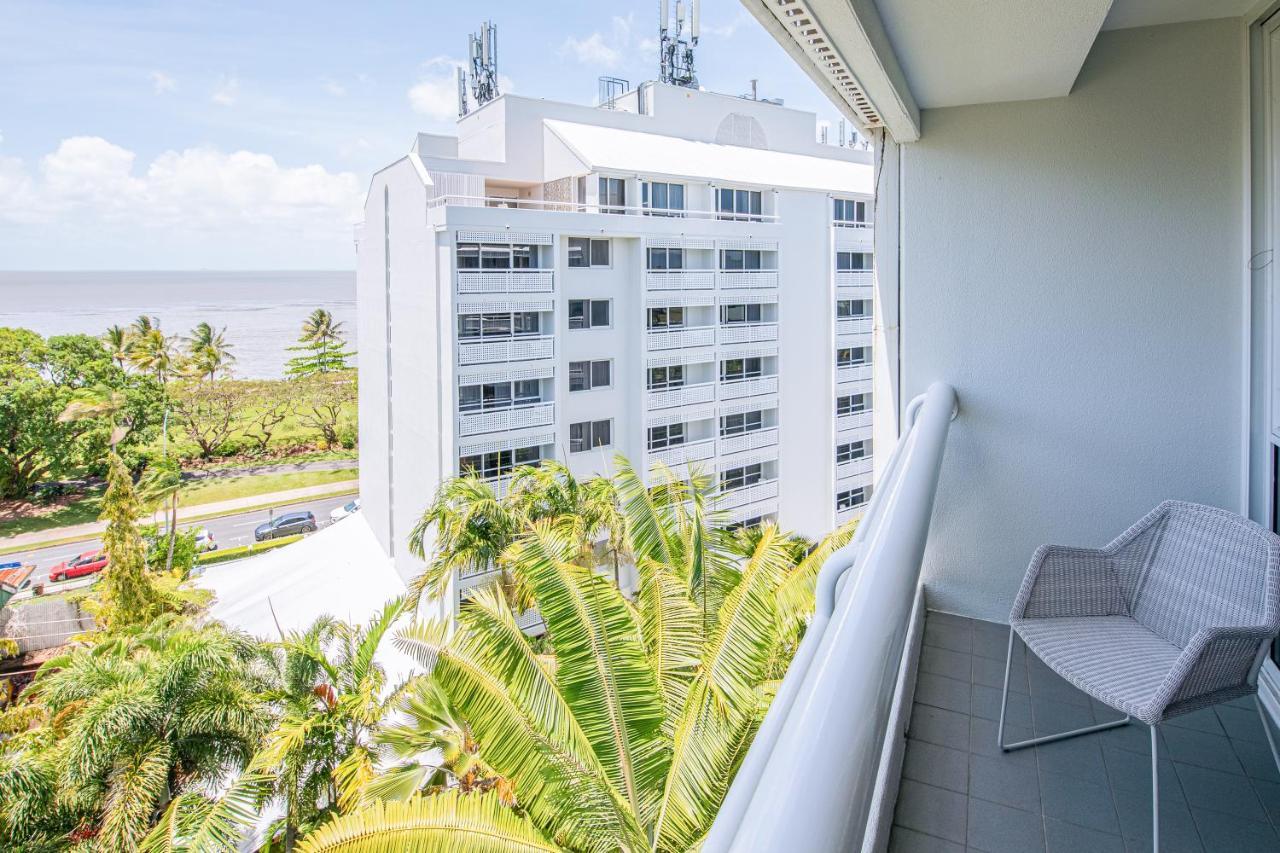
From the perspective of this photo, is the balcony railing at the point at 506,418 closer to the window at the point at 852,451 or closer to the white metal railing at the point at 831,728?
the window at the point at 852,451

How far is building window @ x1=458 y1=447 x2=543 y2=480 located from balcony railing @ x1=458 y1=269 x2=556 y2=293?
277cm

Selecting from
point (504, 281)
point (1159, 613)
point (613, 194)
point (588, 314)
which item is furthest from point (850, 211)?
point (1159, 613)

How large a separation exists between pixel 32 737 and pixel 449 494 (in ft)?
15.1

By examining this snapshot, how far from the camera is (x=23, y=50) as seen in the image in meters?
50.7

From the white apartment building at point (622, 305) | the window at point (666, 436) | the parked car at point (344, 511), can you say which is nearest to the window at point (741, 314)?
the white apartment building at point (622, 305)

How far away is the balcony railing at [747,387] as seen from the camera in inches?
660

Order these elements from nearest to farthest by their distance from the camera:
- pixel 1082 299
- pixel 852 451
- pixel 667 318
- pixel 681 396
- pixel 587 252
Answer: pixel 1082 299, pixel 587 252, pixel 667 318, pixel 681 396, pixel 852 451

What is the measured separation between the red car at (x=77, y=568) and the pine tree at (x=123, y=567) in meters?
5.79

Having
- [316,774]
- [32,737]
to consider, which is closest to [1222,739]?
[316,774]

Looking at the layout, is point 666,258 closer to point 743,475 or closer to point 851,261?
point 743,475

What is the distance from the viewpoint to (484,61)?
19.6 m

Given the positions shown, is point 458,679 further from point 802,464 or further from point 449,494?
point 802,464

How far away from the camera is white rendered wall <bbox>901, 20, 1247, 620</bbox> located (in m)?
2.34

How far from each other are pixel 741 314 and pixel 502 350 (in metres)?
5.81
